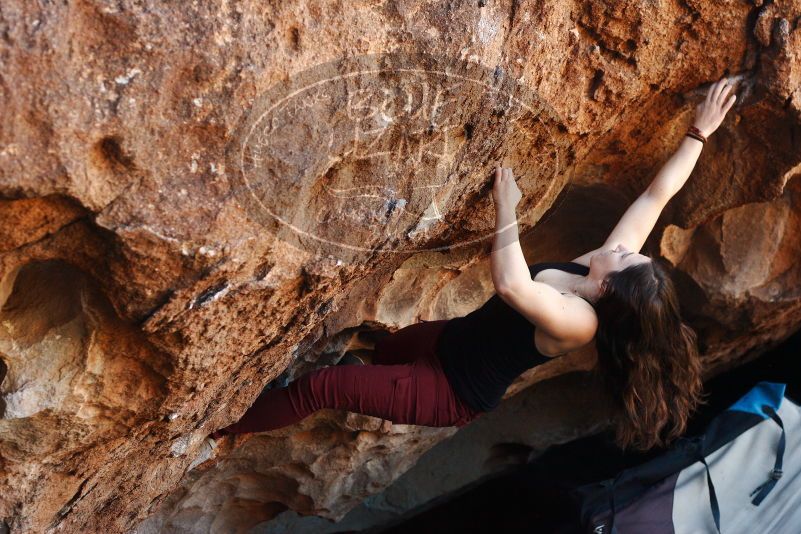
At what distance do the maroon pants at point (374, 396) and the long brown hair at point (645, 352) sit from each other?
1.14ft

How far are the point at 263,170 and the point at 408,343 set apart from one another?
808 mm

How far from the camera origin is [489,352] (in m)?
1.85

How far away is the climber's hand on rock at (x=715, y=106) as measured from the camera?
6.26 feet

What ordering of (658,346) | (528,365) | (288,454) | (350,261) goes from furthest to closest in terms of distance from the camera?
1. (288,454)
2. (528,365)
3. (658,346)
4. (350,261)

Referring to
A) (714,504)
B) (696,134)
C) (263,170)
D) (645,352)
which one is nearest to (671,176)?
(696,134)

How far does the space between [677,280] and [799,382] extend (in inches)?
36.1

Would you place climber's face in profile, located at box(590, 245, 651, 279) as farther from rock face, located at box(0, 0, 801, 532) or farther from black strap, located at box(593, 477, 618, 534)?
black strap, located at box(593, 477, 618, 534)

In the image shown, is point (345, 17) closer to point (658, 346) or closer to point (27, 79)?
point (27, 79)

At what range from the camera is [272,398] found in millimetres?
1896

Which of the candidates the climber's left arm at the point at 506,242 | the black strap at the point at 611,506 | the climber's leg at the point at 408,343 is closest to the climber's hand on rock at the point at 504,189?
the climber's left arm at the point at 506,242

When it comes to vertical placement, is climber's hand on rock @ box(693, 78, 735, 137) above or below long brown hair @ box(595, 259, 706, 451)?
above

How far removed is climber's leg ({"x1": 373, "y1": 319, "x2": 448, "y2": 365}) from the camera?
1982 millimetres

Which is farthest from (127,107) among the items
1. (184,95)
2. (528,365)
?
(528,365)

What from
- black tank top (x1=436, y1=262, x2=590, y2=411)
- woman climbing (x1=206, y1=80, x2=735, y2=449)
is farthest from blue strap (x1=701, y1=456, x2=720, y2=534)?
black tank top (x1=436, y1=262, x2=590, y2=411)
